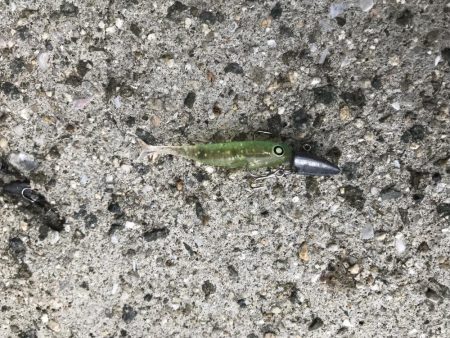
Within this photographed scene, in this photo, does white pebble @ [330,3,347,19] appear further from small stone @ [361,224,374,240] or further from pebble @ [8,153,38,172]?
pebble @ [8,153,38,172]

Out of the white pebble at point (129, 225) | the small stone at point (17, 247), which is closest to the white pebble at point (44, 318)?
the small stone at point (17, 247)

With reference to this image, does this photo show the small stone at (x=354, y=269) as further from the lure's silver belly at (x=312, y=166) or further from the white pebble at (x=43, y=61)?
the white pebble at (x=43, y=61)

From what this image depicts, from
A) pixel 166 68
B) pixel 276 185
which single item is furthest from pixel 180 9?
pixel 276 185

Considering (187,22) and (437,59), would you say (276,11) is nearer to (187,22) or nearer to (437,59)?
(187,22)

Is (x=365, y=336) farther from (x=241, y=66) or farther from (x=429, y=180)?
(x=241, y=66)

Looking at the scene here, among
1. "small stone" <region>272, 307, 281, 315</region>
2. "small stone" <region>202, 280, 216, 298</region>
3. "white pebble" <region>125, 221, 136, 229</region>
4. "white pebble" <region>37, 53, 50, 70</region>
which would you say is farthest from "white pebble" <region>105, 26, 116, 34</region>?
"small stone" <region>272, 307, 281, 315</region>

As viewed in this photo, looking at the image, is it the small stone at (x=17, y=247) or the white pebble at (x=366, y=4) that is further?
the small stone at (x=17, y=247)
